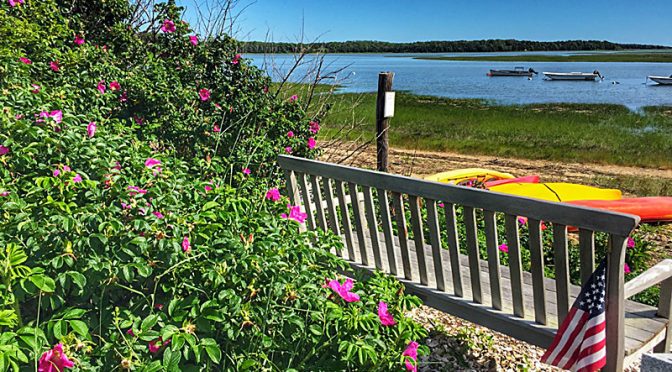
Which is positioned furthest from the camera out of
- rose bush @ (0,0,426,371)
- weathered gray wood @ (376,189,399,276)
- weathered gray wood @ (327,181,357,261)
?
weathered gray wood @ (327,181,357,261)

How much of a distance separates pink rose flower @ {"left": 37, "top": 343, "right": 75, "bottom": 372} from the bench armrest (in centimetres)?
225

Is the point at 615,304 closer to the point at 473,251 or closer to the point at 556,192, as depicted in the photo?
the point at 473,251

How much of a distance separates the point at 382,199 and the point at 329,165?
0.44 metres

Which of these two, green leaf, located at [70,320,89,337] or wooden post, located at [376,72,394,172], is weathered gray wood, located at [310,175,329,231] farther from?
wooden post, located at [376,72,394,172]

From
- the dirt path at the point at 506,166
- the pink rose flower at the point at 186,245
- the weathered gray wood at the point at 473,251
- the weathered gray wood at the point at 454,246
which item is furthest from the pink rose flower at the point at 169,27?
the dirt path at the point at 506,166

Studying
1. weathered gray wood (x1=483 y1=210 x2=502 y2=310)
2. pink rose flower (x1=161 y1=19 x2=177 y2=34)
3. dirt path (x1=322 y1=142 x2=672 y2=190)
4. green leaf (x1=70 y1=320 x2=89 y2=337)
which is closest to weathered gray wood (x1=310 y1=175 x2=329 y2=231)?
weathered gray wood (x1=483 y1=210 x2=502 y2=310)

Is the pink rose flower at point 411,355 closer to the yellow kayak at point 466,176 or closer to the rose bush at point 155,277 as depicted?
the rose bush at point 155,277

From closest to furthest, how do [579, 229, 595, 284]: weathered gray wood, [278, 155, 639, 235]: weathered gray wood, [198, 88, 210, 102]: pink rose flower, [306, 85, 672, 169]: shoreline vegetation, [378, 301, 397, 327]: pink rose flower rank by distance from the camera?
[378, 301, 397, 327]: pink rose flower < [278, 155, 639, 235]: weathered gray wood < [579, 229, 595, 284]: weathered gray wood < [198, 88, 210, 102]: pink rose flower < [306, 85, 672, 169]: shoreline vegetation

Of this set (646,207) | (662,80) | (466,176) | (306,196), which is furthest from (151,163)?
(662,80)

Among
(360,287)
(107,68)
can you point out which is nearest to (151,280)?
(360,287)

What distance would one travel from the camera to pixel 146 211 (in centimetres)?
212

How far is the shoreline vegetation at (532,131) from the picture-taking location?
14.5 metres

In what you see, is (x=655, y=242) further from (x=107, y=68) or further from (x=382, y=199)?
(x=107, y=68)

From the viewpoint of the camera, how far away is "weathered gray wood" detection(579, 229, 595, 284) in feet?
7.50
